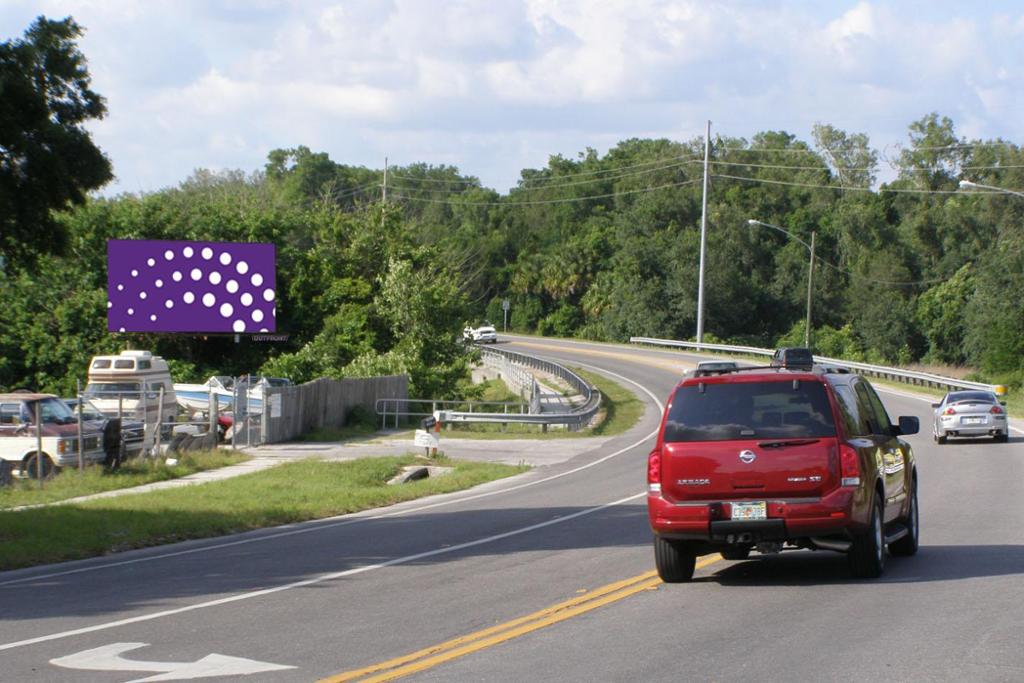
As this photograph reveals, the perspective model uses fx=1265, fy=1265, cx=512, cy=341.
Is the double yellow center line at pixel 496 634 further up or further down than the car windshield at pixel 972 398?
further down

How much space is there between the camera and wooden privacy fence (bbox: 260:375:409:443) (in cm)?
3731

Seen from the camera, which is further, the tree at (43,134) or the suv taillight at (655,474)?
the tree at (43,134)

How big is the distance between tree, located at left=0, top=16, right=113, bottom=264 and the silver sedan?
2454 cm

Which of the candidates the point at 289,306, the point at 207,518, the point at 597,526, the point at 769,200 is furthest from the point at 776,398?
the point at 769,200

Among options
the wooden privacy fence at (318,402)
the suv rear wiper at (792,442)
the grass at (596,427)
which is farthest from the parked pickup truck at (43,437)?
the suv rear wiper at (792,442)

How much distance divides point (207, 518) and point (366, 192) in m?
114

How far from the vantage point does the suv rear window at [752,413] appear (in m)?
11.2

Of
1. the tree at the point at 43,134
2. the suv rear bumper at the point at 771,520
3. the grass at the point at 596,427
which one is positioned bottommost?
the grass at the point at 596,427

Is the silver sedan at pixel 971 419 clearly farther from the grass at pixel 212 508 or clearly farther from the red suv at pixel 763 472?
the red suv at pixel 763 472

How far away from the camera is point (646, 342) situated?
8469cm

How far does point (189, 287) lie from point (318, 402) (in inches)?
349

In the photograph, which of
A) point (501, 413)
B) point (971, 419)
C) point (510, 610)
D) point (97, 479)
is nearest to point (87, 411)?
point (97, 479)

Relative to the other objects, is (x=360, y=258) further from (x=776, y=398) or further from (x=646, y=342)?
(x=776, y=398)

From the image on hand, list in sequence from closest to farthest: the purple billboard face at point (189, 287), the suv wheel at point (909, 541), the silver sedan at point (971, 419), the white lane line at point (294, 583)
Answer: the white lane line at point (294, 583), the suv wheel at point (909, 541), the silver sedan at point (971, 419), the purple billboard face at point (189, 287)
